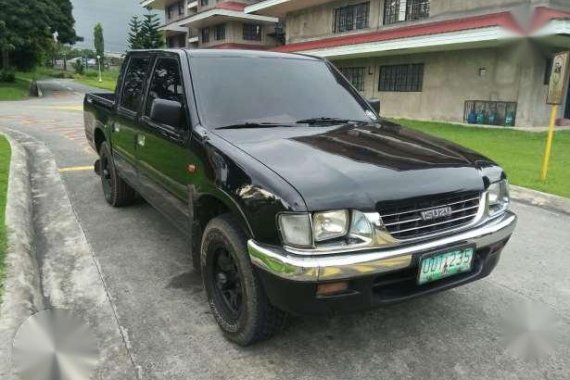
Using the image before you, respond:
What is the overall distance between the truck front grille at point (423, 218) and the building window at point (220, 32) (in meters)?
41.1

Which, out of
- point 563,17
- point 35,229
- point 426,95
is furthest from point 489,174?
point 426,95

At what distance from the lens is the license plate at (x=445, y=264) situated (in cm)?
254

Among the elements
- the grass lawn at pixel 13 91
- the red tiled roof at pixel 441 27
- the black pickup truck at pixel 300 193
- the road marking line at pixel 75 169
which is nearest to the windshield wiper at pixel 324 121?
the black pickup truck at pixel 300 193

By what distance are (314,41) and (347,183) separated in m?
25.5

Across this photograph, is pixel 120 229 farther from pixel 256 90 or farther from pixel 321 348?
pixel 321 348

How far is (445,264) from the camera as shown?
8.58 feet

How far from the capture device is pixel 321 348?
9.45ft

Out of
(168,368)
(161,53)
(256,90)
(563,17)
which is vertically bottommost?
(168,368)

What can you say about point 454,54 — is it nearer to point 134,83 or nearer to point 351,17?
point 351,17

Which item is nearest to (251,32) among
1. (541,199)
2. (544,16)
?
(544,16)

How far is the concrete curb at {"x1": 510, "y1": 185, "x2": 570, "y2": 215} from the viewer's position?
604 cm

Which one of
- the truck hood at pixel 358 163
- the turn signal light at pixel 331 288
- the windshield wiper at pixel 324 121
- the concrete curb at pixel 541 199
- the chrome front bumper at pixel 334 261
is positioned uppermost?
the windshield wiper at pixel 324 121

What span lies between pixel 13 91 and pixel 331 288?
106 feet

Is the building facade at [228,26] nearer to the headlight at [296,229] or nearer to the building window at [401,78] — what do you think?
the building window at [401,78]
